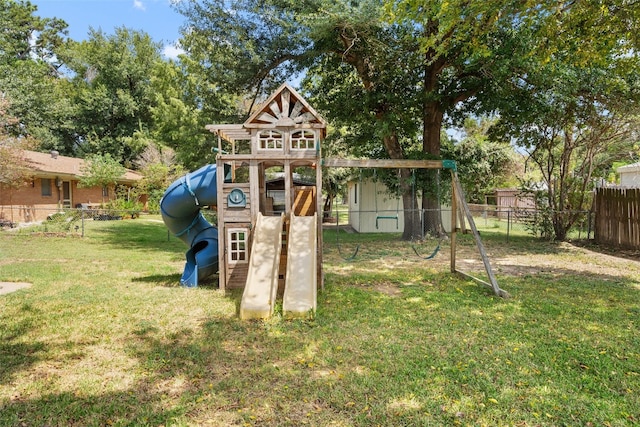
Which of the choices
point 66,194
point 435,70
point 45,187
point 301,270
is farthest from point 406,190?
point 66,194

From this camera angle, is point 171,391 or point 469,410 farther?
point 171,391

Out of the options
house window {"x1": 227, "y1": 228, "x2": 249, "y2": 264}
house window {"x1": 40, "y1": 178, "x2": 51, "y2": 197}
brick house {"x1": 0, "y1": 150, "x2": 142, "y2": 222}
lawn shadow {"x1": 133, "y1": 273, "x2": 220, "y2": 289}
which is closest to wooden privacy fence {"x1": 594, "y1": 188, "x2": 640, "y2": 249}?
house window {"x1": 227, "y1": 228, "x2": 249, "y2": 264}

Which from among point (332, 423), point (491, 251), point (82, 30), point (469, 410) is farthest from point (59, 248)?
point (82, 30)

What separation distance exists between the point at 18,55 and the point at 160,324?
4224cm

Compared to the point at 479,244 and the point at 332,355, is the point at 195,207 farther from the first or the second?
the point at 479,244

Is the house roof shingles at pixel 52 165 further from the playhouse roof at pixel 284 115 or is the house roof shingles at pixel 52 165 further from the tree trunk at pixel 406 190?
the tree trunk at pixel 406 190

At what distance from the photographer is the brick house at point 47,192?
17844 mm

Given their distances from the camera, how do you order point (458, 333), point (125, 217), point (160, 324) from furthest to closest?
point (125, 217), point (160, 324), point (458, 333)

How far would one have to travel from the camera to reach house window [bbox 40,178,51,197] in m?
20.1

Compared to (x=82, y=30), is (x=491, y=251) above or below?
below

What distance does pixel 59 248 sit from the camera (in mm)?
11133

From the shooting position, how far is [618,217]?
37.0 feet

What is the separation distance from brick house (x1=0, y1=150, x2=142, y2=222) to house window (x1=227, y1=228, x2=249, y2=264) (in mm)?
13829

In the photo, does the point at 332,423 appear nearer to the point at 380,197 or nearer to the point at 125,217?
the point at 380,197
